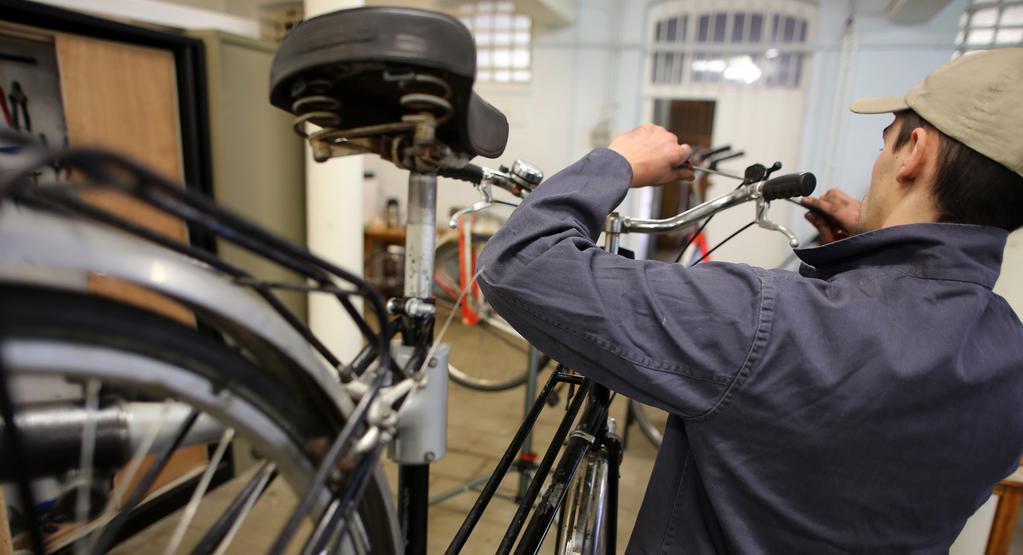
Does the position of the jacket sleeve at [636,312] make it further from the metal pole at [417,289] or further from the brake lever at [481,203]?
the brake lever at [481,203]

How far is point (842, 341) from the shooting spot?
21.7 inches

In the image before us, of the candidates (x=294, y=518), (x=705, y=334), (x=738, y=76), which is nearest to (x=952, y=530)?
(x=705, y=334)

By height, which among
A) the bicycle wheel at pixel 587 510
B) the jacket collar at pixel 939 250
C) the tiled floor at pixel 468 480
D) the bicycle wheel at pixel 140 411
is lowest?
the tiled floor at pixel 468 480

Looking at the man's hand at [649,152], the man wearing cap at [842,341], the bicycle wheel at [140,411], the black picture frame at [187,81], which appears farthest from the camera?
the black picture frame at [187,81]

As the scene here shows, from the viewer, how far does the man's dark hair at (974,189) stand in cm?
60

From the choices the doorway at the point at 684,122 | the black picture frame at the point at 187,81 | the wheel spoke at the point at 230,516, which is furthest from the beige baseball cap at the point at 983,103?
the doorway at the point at 684,122

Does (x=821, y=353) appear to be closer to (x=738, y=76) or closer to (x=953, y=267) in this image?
(x=953, y=267)

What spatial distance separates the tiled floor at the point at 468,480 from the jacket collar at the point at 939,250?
1.30 meters

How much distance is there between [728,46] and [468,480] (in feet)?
11.5

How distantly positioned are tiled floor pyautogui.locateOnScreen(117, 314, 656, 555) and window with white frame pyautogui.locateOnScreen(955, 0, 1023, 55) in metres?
3.28

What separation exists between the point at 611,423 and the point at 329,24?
0.89 metres

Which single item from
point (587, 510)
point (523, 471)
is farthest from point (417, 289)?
point (523, 471)

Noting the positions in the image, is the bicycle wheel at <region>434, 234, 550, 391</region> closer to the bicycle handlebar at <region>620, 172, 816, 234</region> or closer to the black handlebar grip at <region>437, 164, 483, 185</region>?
the bicycle handlebar at <region>620, 172, 816, 234</region>

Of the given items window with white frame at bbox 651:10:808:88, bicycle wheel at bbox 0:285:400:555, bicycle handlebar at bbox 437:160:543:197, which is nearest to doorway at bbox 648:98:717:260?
window with white frame at bbox 651:10:808:88
